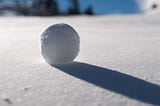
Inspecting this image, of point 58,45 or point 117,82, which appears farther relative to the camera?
point 58,45

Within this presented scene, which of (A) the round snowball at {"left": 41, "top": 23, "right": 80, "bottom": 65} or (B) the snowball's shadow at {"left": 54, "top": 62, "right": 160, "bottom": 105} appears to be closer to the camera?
(B) the snowball's shadow at {"left": 54, "top": 62, "right": 160, "bottom": 105}

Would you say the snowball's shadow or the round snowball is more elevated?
the round snowball

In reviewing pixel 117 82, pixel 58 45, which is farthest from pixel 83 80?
pixel 58 45

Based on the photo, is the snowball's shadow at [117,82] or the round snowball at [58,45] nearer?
the snowball's shadow at [117,82]

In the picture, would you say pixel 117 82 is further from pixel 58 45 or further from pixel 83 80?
pixel 58 45

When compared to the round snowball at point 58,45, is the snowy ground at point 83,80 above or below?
below

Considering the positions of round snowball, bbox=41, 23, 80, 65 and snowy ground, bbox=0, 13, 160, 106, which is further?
round snowball, bbox=41, 23, 80, 65
